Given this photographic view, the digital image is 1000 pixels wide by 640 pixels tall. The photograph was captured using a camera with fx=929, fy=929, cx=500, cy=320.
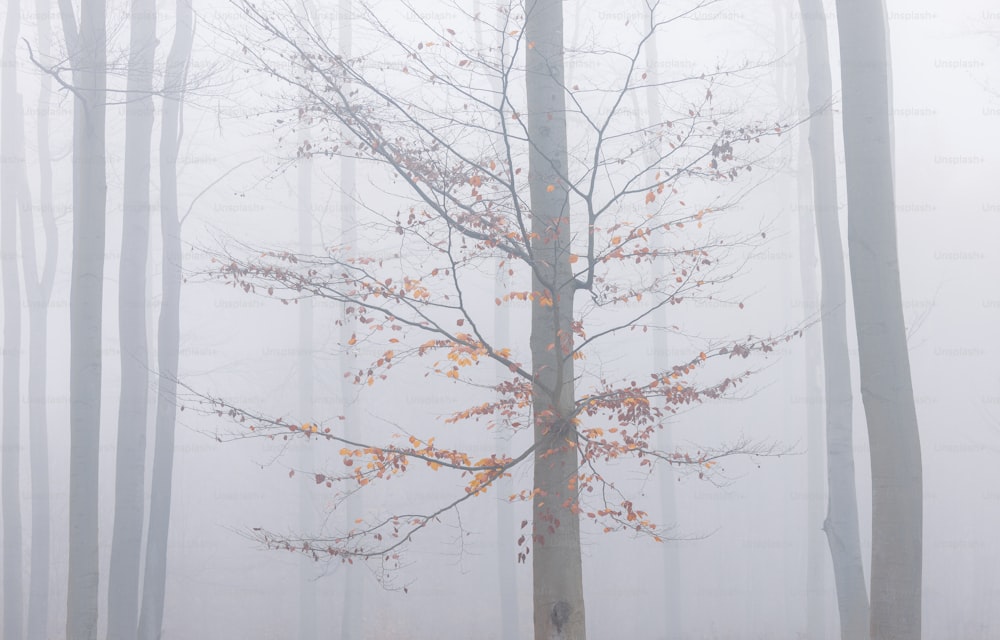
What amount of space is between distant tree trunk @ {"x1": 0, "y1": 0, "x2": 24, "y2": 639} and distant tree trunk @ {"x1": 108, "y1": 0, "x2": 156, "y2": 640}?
5151 millimetres

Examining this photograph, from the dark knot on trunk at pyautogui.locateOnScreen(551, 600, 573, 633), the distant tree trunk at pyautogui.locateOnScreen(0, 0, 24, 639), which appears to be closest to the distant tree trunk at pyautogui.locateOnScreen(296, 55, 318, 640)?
the distant tree trunk at pyautogui.locateOnScreen(0, 0, 24, 639)

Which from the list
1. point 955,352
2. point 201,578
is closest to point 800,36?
point 955,352

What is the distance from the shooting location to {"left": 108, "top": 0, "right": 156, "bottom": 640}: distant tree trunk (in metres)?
9.31

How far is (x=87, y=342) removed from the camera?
7586mm

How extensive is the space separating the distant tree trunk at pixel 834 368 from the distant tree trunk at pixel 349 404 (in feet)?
22.7

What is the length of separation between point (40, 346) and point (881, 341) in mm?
14344

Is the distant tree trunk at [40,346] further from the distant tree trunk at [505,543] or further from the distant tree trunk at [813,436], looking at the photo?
the distant tree trunk at [813,436]

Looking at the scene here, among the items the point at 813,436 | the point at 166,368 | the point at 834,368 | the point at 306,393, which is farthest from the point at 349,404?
the point at 834,368

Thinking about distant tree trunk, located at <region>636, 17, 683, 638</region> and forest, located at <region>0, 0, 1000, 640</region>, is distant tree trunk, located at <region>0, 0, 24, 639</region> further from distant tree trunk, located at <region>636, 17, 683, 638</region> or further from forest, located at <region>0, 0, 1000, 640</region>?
distant tree trunk, located at <region>636, 17, 683, 638</region>

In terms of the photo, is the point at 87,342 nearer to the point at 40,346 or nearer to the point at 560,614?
the point at 560,614

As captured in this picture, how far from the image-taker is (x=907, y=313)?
16062 millimetres

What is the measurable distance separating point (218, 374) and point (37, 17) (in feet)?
23.2

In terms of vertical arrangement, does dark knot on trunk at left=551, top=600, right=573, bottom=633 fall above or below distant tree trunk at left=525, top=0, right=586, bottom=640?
below

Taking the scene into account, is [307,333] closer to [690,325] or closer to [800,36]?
[690,325]
